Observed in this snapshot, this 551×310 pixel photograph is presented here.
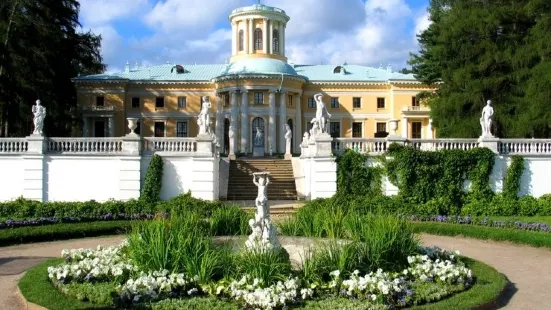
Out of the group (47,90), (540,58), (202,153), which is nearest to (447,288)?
(202,153)

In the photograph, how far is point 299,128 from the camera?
170 feet

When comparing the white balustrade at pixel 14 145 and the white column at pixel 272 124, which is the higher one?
the white column at pixel 272 124

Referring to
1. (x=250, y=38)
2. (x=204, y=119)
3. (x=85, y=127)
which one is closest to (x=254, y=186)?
(x=204, y=119)

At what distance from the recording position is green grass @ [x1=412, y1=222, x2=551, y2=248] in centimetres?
1552

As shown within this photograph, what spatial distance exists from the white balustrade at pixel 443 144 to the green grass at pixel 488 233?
596 centimetres

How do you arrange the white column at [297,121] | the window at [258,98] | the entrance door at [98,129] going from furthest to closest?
the entrance door at [98,129]
the white column at [297,121]
the window at [258,98]

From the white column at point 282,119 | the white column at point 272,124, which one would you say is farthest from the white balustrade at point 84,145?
the white column at point 282,119

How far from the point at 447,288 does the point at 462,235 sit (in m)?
8.25

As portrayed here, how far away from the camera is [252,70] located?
164 ft

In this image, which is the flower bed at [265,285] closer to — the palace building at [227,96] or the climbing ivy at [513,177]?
the climbing ivy at [513,177]

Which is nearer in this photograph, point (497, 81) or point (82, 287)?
point (82, 287)

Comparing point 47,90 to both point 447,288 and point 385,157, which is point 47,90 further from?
point 447,288

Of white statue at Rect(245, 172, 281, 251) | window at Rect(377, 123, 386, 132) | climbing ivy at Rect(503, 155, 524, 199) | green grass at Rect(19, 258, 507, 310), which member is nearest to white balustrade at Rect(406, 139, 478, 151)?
climbing ivy at Rect(503, 155, 524, 199)

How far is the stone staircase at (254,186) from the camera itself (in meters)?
27.6
